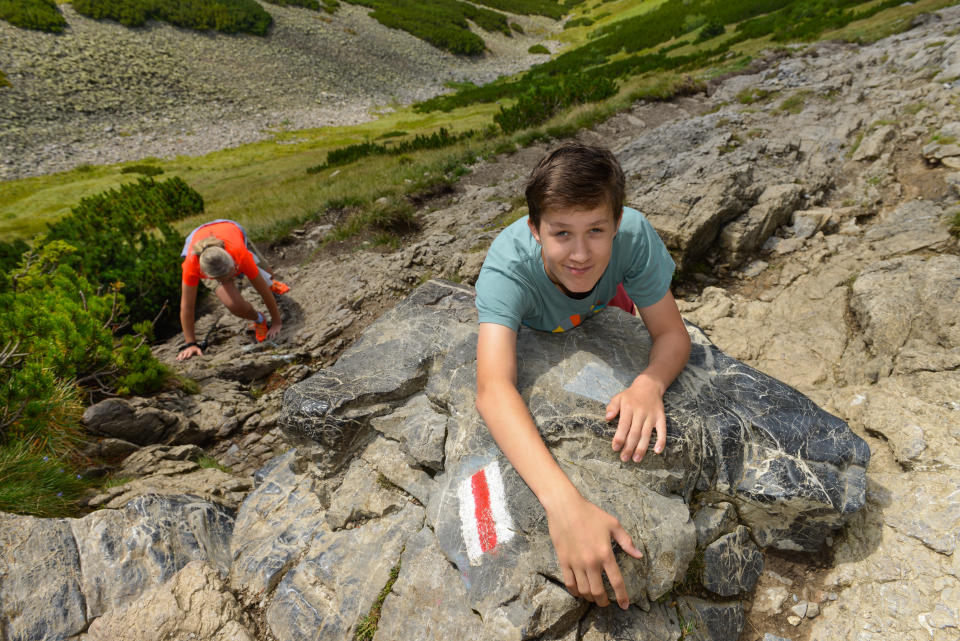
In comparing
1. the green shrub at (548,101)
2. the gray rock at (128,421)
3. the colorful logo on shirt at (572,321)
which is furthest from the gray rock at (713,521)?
the green shrub at (548,101)

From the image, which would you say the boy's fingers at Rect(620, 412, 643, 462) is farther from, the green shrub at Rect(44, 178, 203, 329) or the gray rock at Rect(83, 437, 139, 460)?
the green shrub at Rect(44, 178, 203, 329)

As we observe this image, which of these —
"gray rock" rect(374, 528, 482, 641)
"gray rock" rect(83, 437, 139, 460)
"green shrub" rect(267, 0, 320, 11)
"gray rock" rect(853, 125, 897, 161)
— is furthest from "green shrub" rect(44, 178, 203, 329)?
"green shrub" rect(267, 0, 320, 11)

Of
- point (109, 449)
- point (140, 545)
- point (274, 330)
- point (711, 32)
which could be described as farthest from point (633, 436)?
point (711, 32)

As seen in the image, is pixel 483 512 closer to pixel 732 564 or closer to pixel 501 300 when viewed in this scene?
pixel 501 300

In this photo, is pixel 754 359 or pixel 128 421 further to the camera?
pixel 754 359

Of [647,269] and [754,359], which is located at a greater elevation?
[647,269]

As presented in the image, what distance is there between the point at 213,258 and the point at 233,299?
0.90m

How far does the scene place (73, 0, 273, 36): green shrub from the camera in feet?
128

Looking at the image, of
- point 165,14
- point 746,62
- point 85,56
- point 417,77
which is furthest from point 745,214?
point 165,14

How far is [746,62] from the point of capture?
617 inches

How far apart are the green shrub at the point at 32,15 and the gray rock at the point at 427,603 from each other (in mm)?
55724

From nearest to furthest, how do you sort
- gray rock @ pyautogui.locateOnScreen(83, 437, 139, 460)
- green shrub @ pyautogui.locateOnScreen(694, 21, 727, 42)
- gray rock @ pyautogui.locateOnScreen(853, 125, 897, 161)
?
1. gray rock @ pyautogui.locateOnScreen(83, 437, 139, 460)
2. gray rock @ pyautogui.locateOnScreen(853, 125, 897, 161)
3. green shrub @ pyautogui.locateOnScreen(694, 21, 727, 42)

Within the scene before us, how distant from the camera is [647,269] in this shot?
8.44 feet

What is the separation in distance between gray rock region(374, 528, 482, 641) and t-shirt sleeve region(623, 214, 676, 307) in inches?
78.3
